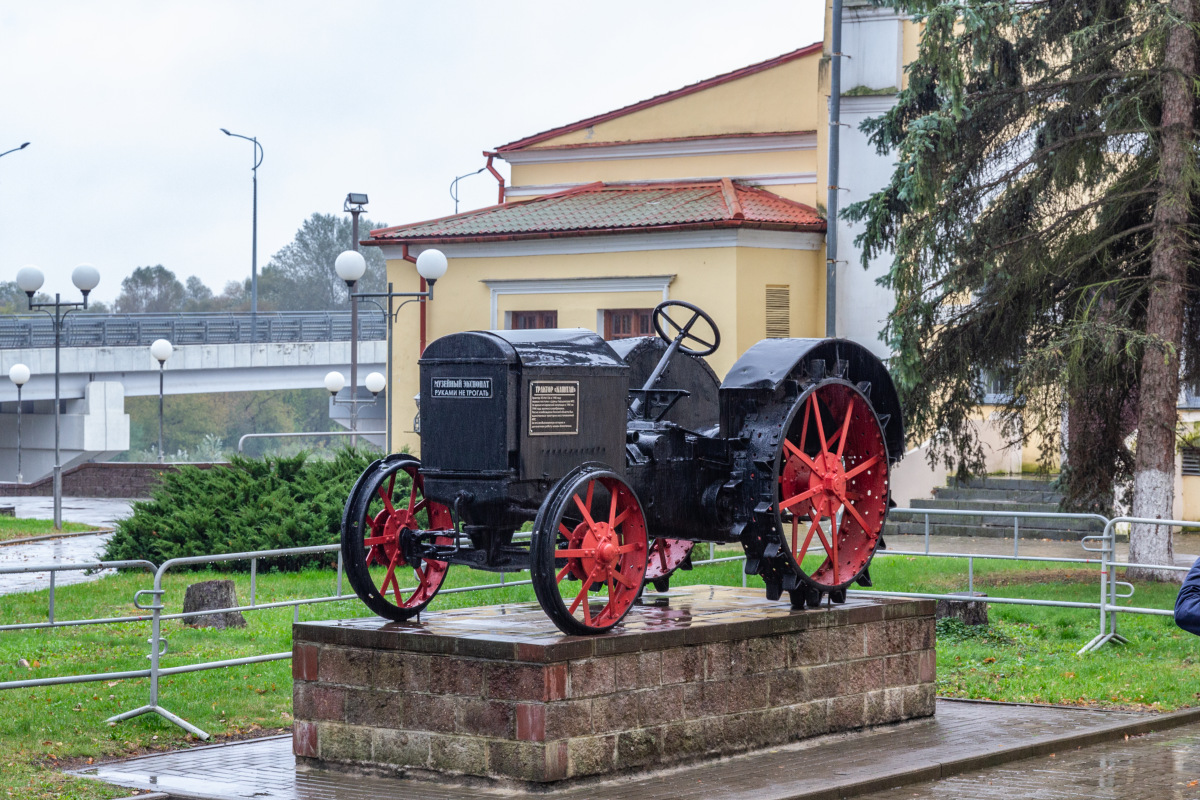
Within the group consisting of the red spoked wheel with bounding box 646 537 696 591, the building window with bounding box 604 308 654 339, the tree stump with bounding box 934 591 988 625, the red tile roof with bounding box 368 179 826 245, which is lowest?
the tree stump with bounding box 934 591 988 625

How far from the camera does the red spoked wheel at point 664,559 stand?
1157 cm

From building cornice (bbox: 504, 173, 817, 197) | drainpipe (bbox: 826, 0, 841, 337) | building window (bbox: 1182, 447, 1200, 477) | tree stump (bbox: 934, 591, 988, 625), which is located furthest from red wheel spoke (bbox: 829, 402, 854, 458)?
building cornice (bbox: 504, 173, 817, 197)

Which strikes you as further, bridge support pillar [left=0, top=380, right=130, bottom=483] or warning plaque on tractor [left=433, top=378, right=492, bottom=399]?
bridge support pillar [left=0, top=380, right=130, bottom=483]

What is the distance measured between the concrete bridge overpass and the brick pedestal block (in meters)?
33.8

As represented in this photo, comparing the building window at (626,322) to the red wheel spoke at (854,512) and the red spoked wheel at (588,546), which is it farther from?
the red spoked wheel at (588,546)

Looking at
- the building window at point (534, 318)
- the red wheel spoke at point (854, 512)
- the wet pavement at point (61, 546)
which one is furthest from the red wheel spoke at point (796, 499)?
the building window at point (534, 318)

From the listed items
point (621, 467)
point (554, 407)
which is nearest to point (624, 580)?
point (621, 467)

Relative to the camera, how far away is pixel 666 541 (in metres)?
11.7

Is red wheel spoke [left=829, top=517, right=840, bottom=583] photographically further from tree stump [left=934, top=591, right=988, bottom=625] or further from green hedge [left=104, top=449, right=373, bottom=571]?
green hedge [left=104, top=449, right=373, bottom=571]

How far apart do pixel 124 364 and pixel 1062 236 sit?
127ft

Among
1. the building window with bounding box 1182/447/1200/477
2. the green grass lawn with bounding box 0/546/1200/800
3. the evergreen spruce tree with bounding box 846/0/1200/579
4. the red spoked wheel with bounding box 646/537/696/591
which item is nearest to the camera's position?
the green grass lawn with bounding box 0/546/1200/800

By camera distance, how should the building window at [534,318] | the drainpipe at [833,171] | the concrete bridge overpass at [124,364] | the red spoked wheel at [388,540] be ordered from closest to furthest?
the red spoked wheel at [388,540]
the drainpipe at [833,171]
the building window at [534,318]
the concrete bridge overpass at [124,364]

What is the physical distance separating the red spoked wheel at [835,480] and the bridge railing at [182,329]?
39.8 meters

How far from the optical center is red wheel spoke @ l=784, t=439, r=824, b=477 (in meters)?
10.3
